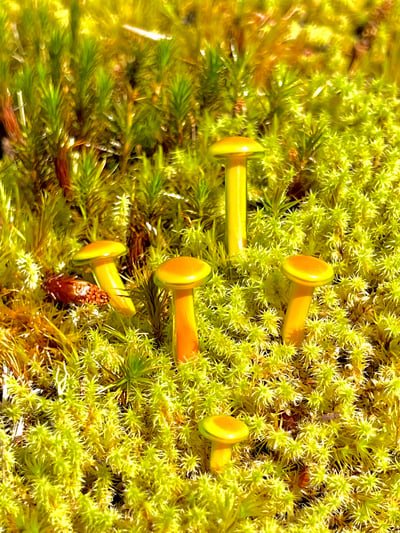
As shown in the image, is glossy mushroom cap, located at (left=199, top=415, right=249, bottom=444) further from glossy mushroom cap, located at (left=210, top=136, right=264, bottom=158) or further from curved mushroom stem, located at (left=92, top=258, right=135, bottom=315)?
glossy mushroom cap, located at (left=210, top=136, right=264, bottom=158)

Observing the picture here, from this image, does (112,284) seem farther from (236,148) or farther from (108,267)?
(236,148)

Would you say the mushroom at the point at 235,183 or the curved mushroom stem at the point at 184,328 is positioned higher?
the mushroom at the point at 235,183

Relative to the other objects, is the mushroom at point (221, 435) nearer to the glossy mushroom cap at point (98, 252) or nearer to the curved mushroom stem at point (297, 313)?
the curved mushroom stem at point (297, 313)

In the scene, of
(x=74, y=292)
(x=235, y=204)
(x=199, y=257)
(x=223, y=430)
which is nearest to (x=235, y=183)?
(x=235, y=204)

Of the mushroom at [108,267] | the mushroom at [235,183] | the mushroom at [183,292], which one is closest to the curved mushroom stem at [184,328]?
the mushroom at [183,292]

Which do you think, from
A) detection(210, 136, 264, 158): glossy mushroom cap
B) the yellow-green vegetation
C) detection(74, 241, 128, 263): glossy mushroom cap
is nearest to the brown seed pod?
the yellow-green vegetation

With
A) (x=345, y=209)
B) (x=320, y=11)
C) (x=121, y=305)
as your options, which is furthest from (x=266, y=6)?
(x=121, y=305)

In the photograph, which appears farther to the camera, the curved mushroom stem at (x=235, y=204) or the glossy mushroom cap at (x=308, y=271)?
the curved mushroom stem at (x=235, y=204)
